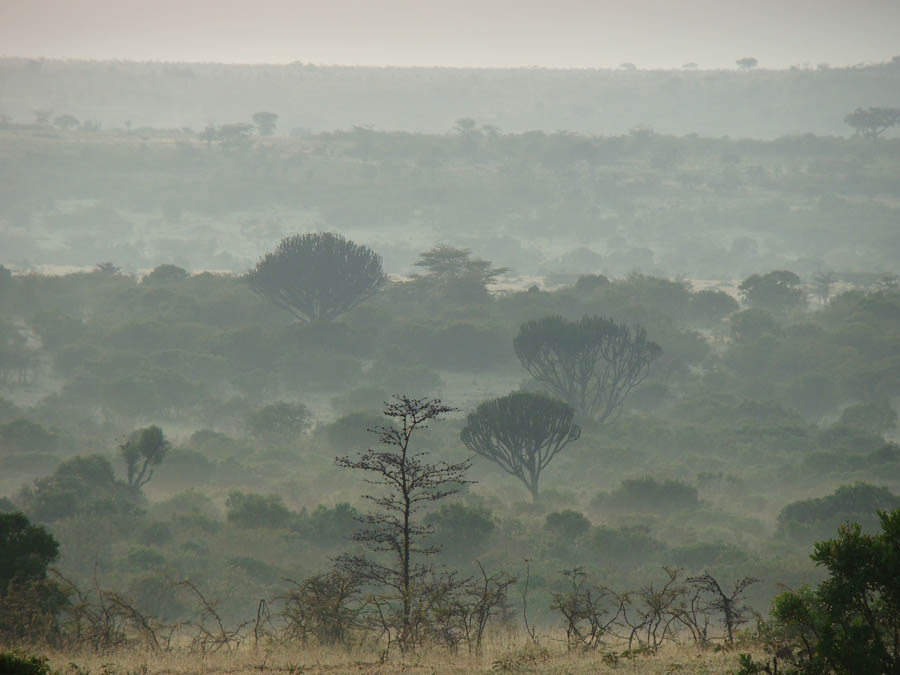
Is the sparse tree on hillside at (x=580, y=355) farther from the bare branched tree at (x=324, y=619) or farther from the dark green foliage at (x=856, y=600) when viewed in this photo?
the dark green foliage at (x=856, y=600)

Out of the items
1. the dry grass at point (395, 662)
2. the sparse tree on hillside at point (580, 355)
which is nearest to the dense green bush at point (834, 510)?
the sparse tree on hillside at point (580, 355)

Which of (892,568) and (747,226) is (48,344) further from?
(747,226)

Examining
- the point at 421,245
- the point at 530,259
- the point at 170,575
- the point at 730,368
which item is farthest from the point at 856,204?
the point at 170,575

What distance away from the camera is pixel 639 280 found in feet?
177

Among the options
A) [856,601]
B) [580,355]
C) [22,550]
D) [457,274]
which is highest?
[457,274]

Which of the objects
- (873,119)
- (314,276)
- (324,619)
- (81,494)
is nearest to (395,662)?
(324,619)

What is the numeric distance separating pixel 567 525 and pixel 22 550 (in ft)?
48.7

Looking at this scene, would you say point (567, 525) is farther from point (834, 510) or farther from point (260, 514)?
point (260, 514)

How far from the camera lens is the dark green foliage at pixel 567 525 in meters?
23.2

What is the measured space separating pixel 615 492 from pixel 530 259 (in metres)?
66.9

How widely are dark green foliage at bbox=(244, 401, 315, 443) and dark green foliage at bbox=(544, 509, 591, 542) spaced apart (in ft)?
48.8

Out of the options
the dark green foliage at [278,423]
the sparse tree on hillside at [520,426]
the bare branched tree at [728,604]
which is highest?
the dark green foliage at [278,423]

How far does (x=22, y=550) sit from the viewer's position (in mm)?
12508

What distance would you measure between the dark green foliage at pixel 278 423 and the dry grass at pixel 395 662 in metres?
25.4
